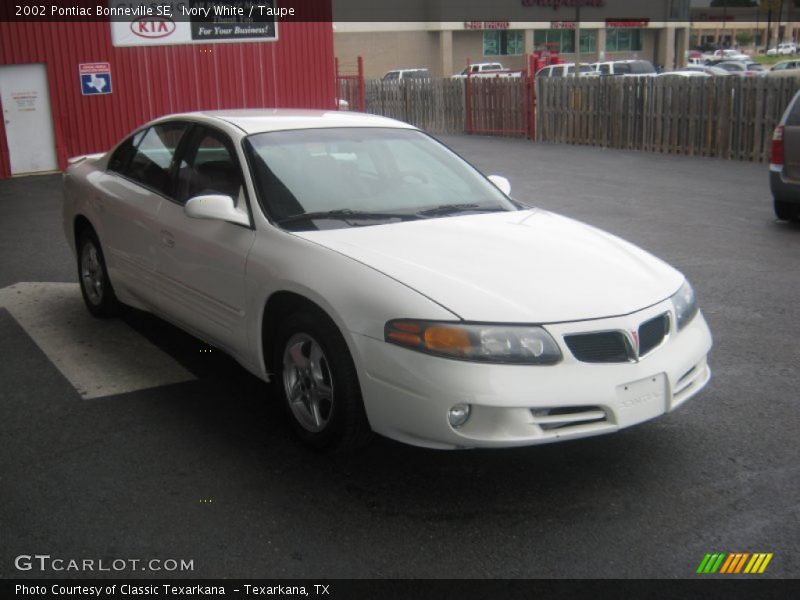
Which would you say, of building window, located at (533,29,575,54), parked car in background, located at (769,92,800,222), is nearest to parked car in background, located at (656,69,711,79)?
parked car in background, located at (769,92,800,222)

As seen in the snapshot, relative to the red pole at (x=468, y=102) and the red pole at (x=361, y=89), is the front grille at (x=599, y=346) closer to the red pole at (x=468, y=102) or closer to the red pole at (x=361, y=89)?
the red pole at (x=468, y=102)

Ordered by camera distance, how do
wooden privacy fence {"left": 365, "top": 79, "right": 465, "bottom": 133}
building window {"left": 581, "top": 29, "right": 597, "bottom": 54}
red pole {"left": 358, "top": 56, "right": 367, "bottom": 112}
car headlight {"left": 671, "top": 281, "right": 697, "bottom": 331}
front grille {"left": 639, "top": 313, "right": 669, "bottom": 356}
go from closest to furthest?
front grille {"left": 639, "top": 313, "right": 669, "bottom": 356}
car headlight {"left": 671, "top": 281, "right": 697, "bottom": 331}
wooden privacy fence {"left": 365, "top": 79, "right": 465, "bottom": 133}
red pole {"left": 358, "top": 56, "right": 367, "bottom": 112}
building window {"left": 581, "top": 29, "right": 597, "bottom": 54}

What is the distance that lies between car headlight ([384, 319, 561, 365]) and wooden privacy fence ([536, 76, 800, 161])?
1508 cm

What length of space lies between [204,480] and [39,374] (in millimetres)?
1991

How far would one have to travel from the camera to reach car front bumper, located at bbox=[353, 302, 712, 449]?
3580 millimetres

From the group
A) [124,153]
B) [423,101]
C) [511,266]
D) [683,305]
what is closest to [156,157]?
[124,153]

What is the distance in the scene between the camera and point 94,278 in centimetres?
665

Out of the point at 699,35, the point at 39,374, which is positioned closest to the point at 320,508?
the point at 39,374

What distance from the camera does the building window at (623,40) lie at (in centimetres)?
6406

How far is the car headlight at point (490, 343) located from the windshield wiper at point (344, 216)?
117 cm

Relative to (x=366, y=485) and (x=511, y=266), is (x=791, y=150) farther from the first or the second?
(x=366, y=485)

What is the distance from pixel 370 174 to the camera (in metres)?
5.09

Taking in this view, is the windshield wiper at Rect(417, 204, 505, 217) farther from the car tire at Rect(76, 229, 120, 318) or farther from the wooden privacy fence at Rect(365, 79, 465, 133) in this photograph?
the wooden privacy fence at Rect(365, 79, 465, 133)

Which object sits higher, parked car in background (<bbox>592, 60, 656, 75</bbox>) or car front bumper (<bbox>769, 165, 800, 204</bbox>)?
parked car in background (<bbox>592, 60, 656, 75</bbox>)
